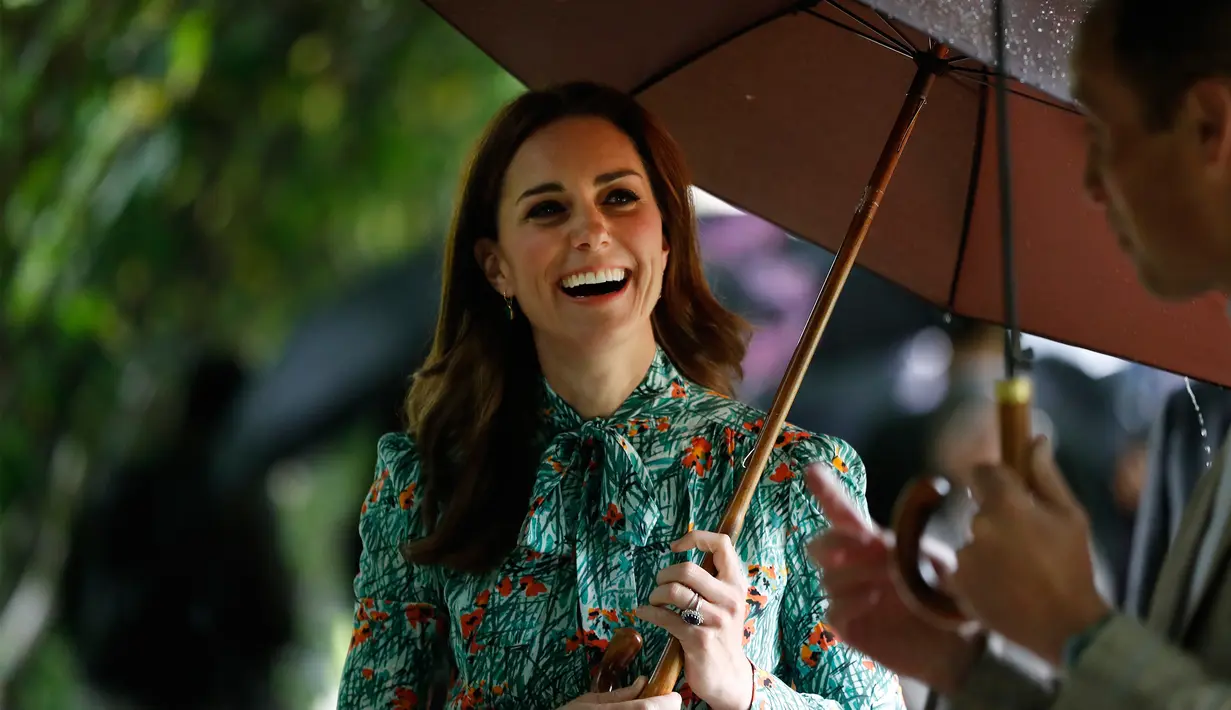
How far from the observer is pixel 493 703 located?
5.93 ft

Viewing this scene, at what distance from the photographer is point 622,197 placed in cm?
193

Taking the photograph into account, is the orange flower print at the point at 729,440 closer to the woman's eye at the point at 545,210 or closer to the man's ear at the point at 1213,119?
the woman's eye at the point at 545,210

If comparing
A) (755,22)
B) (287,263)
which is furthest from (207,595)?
(755,22)

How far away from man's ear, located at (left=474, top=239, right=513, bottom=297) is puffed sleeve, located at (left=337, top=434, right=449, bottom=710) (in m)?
0.30

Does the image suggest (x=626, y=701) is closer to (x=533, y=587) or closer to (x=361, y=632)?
(x=533, y=587)

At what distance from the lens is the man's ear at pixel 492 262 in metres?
2.04

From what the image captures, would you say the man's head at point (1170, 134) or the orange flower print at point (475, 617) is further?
the orange flower print at point (475, 617)

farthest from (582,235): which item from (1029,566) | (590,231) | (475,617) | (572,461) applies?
(1029,566)

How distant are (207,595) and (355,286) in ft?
2.49

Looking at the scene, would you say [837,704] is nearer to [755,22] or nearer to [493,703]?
[493,703]

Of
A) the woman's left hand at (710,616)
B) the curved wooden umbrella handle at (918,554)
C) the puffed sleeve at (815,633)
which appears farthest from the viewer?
the puffed sleeve at (815,633)

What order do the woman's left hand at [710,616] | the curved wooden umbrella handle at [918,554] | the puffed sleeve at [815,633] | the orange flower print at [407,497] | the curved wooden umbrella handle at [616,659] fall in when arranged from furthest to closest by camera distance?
the orange flower print at [407,497]
the puffed sleeve at [815,633]
the curved wooden umbrella handle at [616,659]
the woman's left hand at [710,616]
the curved wooden umbrella handle at [918,554]

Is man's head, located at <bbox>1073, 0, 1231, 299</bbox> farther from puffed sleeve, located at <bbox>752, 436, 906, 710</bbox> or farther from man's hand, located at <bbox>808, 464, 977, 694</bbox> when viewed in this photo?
puffed sleeve, located at <bbox>752, 436, 906, 710</bbox>

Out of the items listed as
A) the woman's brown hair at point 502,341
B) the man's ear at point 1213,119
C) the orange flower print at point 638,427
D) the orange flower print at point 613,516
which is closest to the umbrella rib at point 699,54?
the woman's brown hair at point 502,341
